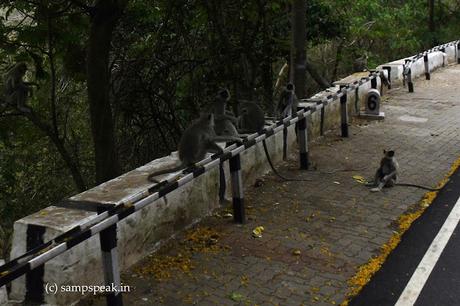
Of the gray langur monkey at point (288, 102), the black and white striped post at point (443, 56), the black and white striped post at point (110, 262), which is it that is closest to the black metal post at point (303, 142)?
the gray langur monkey at point (288, 102)

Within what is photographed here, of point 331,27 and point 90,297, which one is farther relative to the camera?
point 331,27

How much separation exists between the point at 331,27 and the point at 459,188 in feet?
27.0

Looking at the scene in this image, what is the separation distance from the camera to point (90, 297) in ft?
15.9

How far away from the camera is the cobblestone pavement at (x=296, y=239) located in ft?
16.6

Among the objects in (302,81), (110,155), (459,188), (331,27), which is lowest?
(459,188)

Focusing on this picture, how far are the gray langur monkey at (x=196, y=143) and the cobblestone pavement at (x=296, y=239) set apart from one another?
0.79 metres

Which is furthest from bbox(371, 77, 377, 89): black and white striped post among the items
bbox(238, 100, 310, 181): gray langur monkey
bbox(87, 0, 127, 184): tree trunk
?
bbox(87, 0, 127, 184): tree trunk

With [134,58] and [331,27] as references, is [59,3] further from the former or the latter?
[331,27]

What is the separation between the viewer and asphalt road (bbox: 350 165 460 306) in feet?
16.4

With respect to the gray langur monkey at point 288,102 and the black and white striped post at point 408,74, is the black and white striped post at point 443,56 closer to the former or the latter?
the black and white striped post at point 408,74

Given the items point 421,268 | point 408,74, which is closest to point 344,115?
point 421,268

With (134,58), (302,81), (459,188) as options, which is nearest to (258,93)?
(302,81)

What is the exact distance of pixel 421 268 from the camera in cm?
558

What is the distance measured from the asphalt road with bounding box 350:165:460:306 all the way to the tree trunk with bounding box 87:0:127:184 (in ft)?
15.6
